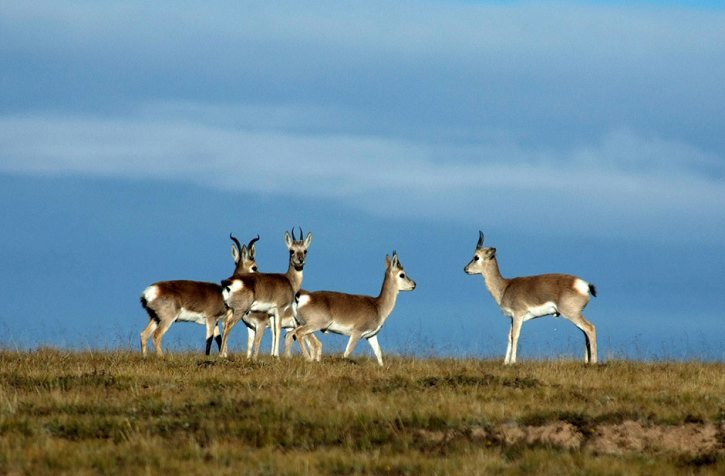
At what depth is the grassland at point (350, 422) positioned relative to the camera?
10.5 metres

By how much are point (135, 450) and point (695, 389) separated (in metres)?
8.49

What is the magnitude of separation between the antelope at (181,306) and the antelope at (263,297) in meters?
0.44

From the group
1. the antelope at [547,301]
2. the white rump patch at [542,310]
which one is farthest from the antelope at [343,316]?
the white rump patch at [542,310]

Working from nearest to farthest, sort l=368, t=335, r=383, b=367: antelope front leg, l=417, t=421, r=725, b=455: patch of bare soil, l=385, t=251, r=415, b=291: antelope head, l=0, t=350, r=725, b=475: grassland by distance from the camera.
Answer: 1. l=0, t=350, r=725, b=475: grassland
2. l=417, t=421, r=725, b=455: patch of bare soil
3. l=368, t=335, r=383, b=367: antelope front leg
4. l=385, t=251, r=415, b=291: antelope head

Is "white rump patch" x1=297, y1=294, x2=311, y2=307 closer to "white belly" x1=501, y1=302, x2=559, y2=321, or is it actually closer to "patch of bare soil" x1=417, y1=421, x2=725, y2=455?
"white belly" x1=501, y1=302, x2=559, y2=321

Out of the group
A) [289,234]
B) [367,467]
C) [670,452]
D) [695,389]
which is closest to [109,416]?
[367,467]

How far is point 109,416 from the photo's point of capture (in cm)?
1232

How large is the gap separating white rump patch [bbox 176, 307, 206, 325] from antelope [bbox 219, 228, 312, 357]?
53 centimetres

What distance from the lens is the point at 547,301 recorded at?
21250 millimetres

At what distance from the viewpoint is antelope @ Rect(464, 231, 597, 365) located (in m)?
21.0

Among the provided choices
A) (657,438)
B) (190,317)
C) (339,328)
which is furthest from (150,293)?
(657,438)

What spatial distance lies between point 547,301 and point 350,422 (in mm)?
9792

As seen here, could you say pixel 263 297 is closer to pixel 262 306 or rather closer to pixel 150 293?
pixel 262 306

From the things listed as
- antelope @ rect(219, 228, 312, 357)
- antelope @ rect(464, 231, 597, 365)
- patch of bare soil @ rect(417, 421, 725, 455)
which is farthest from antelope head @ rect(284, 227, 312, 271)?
patch of bare soil @ rect(417, 421, 725, 455)
